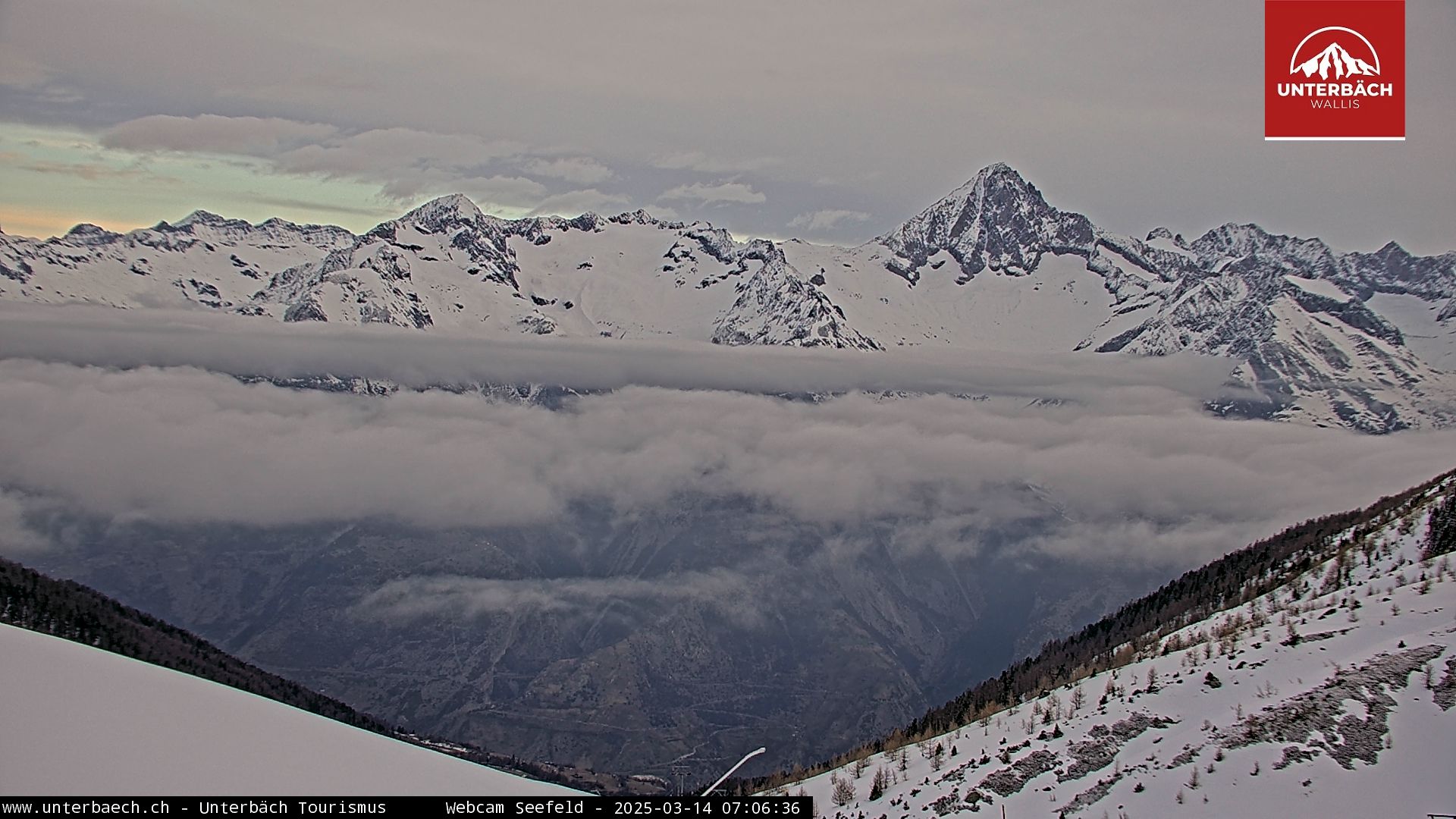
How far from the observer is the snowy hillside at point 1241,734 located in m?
27.0

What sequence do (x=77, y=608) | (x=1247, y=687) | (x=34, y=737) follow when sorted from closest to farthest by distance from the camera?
1. (x=34, y=737)
2. (x=1247, y=687)
3. (x=77, y=608)

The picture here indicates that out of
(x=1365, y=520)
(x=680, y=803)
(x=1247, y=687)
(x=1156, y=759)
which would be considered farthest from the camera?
(x=1365, y=520)

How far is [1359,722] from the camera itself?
93.6ft

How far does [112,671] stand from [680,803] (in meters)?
6.88

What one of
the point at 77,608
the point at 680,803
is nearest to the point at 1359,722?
the point at 680,803

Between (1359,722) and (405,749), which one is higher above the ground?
(405,749)

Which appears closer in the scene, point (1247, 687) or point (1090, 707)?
point (1247, 687)

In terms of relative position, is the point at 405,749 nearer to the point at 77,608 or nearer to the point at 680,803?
the point at 680,803

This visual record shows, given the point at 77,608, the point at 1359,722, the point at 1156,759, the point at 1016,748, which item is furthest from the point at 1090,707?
the point at 77,608

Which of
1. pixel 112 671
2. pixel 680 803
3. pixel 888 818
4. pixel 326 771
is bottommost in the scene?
pixel 888 818

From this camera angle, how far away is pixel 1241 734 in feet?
99.2

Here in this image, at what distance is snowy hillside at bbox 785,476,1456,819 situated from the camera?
88.7 feet

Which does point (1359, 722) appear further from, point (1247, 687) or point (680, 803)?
point (680, 803)

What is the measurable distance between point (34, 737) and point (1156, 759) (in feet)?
88.1
